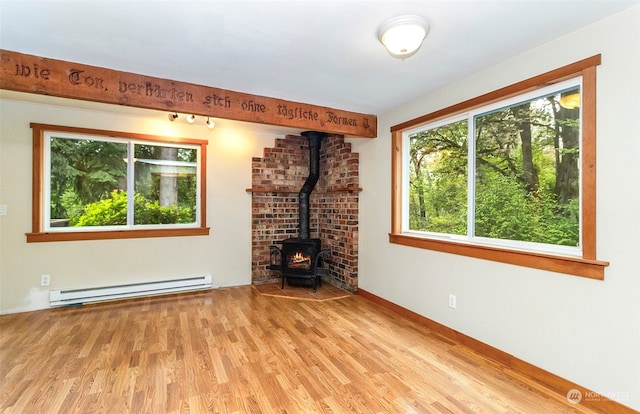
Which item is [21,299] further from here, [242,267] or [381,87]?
[381,87]

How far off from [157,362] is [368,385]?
1.67 metres

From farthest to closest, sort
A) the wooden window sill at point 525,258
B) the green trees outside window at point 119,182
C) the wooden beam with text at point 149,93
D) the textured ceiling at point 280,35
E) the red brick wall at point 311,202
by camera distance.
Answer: the red brick wall at point 311,202 < the green trees outside window at point 119,182 < the wooden beam with text at point 149,93 < the wooden window sill at point 525,258 < the textured ceiling at point 280,35

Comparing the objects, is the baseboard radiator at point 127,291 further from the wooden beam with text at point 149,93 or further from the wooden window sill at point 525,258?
the wooden window sill at point 525,258

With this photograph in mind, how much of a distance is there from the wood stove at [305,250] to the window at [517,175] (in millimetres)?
1480

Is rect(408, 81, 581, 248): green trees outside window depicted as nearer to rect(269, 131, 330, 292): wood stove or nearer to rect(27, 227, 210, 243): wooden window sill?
rect(269, 131, 330, 292): wood stove

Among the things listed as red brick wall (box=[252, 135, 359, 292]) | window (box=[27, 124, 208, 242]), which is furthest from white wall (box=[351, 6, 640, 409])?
window (box=[27, 124, 208, 242])

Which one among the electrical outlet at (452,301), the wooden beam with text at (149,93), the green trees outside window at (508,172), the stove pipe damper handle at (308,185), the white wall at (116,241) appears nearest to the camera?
the green trees outside window at (508,172)

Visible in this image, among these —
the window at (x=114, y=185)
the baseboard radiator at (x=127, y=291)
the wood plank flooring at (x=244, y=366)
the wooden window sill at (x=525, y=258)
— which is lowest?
the wood plank flooring at (x=244, y=366)

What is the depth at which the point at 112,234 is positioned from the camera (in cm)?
375

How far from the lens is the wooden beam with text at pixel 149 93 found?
2191 mm

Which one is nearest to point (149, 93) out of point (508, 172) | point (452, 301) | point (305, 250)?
point (305, 250)

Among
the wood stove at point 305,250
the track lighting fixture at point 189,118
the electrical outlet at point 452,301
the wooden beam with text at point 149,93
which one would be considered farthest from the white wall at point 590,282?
the track lighting fixture at point 189,118

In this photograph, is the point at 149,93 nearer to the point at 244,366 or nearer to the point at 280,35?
the point at 280,35

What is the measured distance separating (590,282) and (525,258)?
1.27 feet
